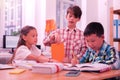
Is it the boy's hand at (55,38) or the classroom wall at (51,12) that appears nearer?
the boy's hand at (55,38)

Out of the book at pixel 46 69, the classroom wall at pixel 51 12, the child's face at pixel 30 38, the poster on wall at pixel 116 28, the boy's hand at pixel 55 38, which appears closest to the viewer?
the book at pixel 46 69

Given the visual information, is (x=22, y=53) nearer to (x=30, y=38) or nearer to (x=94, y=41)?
(x=30, y=38)

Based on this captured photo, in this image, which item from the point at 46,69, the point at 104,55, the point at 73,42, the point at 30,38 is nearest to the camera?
the point at 46,69

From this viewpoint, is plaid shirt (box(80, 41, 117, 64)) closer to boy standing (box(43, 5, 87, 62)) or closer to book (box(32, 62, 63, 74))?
boy standing (box(43, 5, 87, 62))

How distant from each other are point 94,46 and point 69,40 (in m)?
0.60

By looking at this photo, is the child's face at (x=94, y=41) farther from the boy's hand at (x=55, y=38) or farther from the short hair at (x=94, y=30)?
the boy's hand at (x=55, y=38)

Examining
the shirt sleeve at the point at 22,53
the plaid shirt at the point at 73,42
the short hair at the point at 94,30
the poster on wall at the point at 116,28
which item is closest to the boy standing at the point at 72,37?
the plaid shirt at the point at 73,42

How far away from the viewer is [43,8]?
408 cm

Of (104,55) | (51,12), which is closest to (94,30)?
(104,55)

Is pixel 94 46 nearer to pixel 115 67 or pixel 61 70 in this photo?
pixel 115 67

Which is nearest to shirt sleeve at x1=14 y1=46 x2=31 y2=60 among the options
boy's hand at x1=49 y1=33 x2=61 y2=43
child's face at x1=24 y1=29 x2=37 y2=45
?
child's face at x1=24 y1=29 x2=37 y2=45

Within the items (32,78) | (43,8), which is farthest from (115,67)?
(43,8)

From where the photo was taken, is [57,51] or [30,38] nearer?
[57,51]

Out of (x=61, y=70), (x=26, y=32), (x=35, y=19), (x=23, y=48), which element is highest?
(x=35, y=19)
